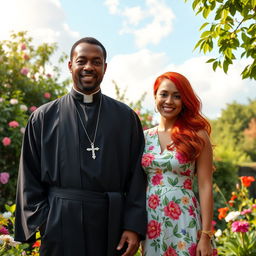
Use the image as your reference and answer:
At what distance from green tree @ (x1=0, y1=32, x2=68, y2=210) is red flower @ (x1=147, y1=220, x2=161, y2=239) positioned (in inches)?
145

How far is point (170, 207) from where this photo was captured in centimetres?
321

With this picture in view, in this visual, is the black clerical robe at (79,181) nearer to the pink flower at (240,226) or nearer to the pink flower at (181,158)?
the pink flower at (181,158)

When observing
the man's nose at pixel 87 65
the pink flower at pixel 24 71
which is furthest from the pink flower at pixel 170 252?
the pink flower at pixel 24 71

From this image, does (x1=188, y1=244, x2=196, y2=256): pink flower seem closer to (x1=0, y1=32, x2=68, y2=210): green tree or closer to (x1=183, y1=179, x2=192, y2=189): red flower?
(x1=183, y1=179, x2=192, y2=189): red flower

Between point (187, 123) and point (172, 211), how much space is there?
2.20ft

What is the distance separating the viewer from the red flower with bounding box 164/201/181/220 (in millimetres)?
3195

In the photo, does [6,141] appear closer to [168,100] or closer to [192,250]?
[168,100]

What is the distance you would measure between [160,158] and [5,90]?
5.01m

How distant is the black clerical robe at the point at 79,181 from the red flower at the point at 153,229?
0.22 ft

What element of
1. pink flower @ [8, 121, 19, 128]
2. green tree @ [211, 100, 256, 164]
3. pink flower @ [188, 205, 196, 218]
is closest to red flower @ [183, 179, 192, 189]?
pink flower @ [188, 205, 196, 218]

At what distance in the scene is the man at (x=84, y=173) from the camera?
10.1ft

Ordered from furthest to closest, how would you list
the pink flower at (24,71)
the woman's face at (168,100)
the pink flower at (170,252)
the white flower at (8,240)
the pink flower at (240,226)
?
the pink flower at (24,71) < the pink flower at (240,226) < the white flower at (8,240) < the woman's face at (168,100) < the pink flower at (170,252)

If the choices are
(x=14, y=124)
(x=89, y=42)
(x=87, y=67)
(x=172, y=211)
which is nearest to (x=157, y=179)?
(x=172, y=211)

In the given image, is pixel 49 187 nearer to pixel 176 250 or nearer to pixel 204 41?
pixel 176 250
